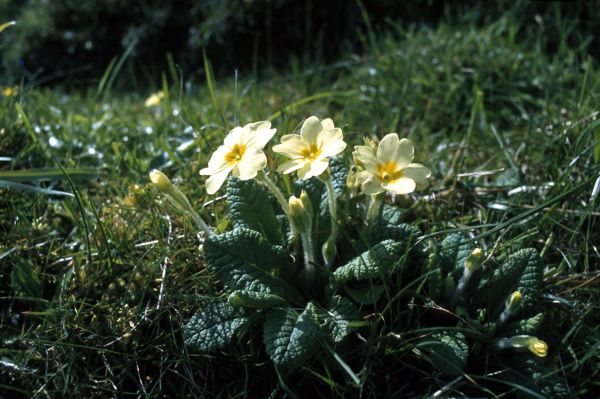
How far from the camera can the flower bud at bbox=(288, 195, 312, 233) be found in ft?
5.13

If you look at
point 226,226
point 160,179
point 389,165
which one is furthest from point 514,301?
point 160,179

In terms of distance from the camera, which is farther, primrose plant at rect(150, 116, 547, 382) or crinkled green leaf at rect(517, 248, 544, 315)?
crinkled green leaf at rect(517, 248, 544, 315)

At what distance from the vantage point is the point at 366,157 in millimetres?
1582

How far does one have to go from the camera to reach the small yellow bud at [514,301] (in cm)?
158

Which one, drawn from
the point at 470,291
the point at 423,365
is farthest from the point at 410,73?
the point at 423,365

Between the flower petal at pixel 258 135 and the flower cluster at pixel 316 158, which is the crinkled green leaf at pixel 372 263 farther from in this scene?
the flower petal at pixel 258 135

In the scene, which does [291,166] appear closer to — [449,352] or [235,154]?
[235,154]

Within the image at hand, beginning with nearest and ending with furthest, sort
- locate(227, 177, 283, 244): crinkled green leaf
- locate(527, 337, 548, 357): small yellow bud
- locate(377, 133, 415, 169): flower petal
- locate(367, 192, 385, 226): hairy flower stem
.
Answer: locate(527, 337, 548, 357): small yellow bud
locate(377, 133, 415, 169): flower petal
locate(367, 192, 385, 226): hairy flower stem
locate(227, 177, 283, 244): crinkled green leaf

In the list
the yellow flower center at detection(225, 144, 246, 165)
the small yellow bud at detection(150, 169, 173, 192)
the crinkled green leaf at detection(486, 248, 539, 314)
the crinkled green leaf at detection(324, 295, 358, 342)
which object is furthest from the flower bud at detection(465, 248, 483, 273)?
the small yellow bud at detection(150, 169, 173, 192)

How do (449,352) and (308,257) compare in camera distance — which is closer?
(449,352)

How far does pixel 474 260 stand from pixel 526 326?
0.75ft

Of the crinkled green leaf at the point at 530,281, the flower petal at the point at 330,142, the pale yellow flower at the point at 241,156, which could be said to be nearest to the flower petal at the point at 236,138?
the pale yellow flower at the point at 241,156

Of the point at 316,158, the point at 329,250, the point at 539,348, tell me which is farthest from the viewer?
the point at 329,250

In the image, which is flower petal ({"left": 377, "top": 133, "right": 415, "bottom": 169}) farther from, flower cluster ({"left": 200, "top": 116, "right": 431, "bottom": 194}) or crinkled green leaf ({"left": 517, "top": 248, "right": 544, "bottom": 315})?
crinkled green leaf ({"left": 517, "top": 248, "right": 544, "bottom": 315})
